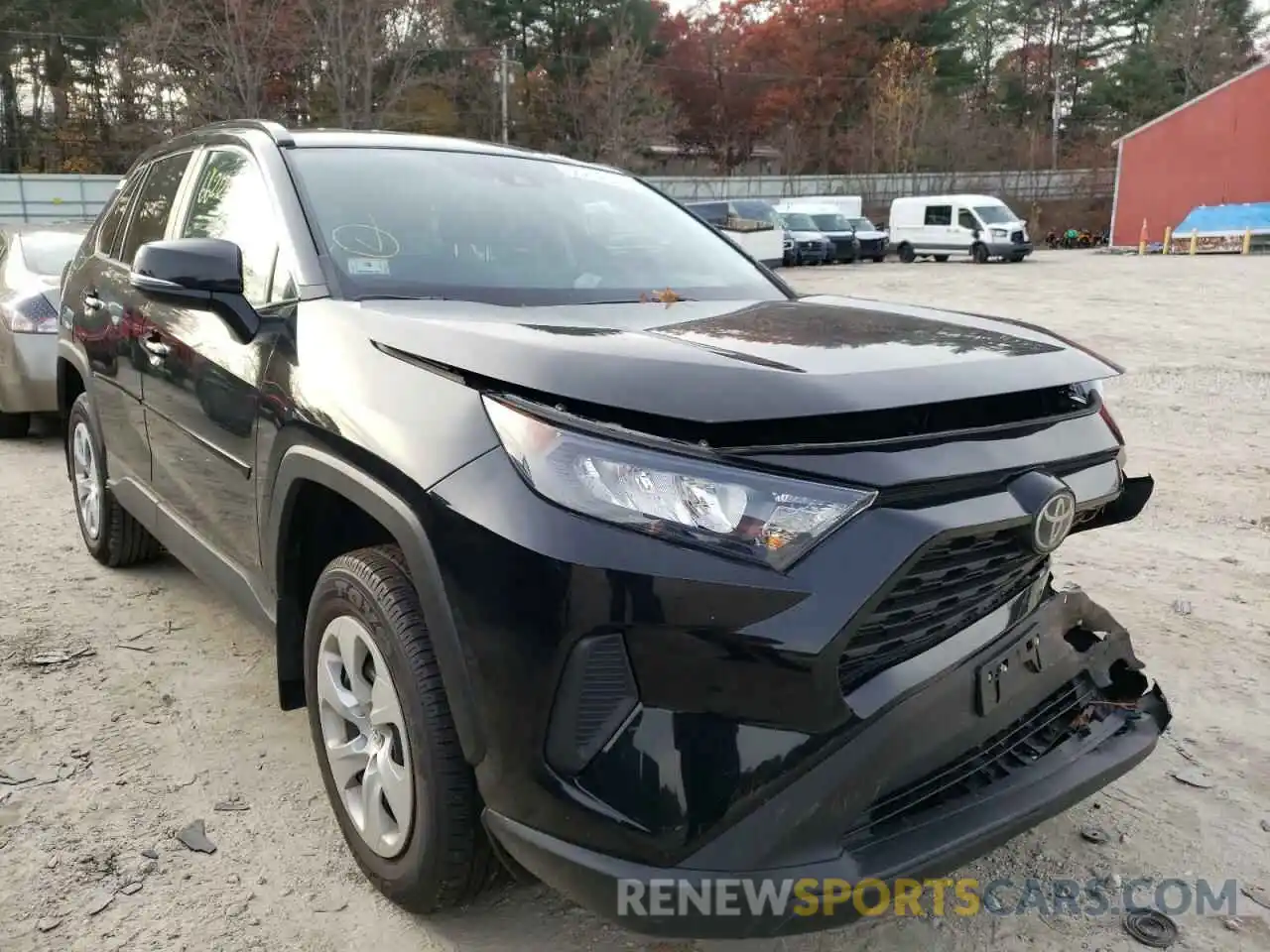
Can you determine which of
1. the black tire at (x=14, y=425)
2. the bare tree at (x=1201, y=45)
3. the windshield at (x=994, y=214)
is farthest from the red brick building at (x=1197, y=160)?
the black tire at (x=14, y=425)

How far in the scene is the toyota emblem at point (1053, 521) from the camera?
6.43 feet

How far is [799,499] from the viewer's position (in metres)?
1.77

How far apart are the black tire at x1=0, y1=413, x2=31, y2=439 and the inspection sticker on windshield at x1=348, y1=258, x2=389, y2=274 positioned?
545 centimetres

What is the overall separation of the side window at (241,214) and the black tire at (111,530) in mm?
1191

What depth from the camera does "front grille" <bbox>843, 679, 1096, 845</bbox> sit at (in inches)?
73.0

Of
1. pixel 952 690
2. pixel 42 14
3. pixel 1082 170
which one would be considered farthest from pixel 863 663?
pixel 1082 170

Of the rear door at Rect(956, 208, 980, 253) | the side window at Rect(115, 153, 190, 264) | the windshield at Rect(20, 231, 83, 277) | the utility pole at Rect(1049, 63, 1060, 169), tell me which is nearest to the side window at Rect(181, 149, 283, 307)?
the side window at Rect(115, 153, 190, 264)

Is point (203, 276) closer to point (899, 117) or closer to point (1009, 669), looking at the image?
point (1009, 669)

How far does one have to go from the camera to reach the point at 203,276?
2.61 m

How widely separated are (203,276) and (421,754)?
1357 millimetres

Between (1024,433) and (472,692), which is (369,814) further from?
(1024,433)

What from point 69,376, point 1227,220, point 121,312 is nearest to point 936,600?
point 121,312

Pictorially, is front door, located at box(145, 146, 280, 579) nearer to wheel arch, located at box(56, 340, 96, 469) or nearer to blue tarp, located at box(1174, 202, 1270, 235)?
wheel arch, located at box(56, 340, 96, 469)

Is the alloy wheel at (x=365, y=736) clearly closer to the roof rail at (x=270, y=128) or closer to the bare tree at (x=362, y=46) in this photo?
the roof rail at (x=270, y=128)
